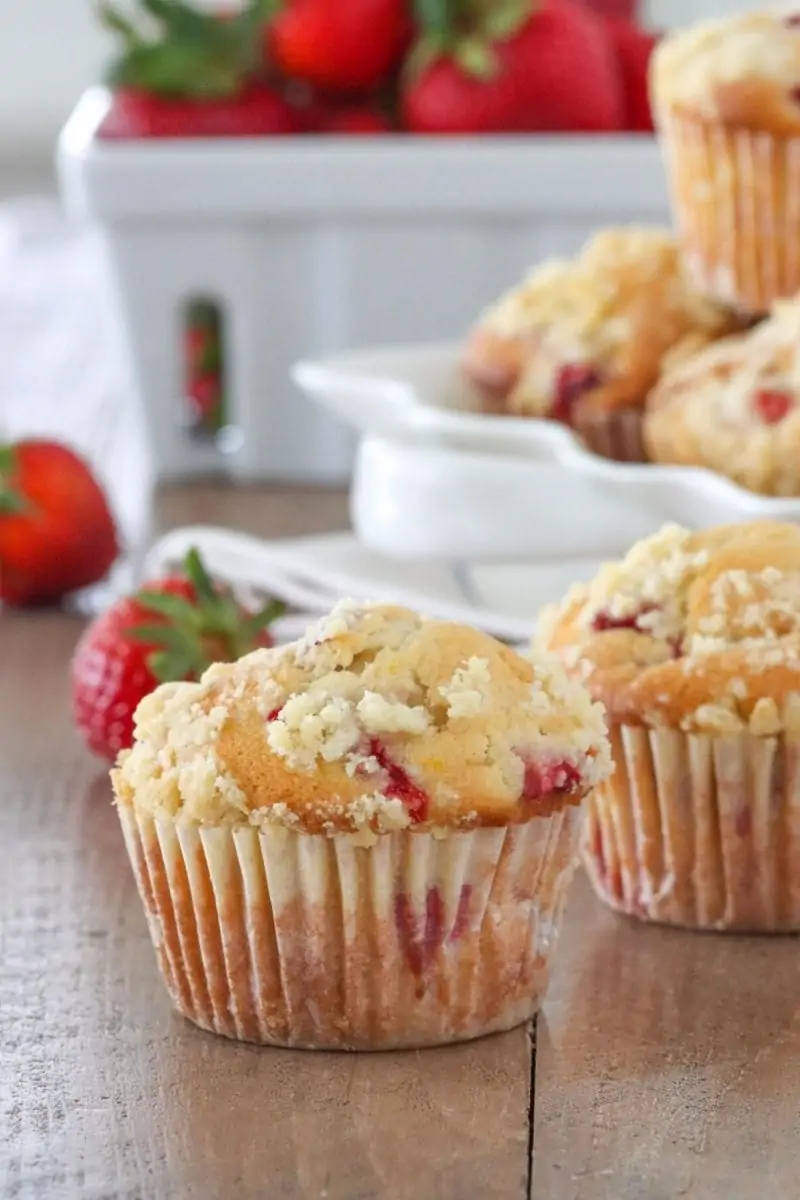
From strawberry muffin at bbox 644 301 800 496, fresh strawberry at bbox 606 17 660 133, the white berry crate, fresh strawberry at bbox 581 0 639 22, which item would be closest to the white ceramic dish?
strawberry muffin at bbox 644 301 800 496

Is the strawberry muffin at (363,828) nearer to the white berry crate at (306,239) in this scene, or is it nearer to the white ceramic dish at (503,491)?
the white ceramic dish at (503,491)

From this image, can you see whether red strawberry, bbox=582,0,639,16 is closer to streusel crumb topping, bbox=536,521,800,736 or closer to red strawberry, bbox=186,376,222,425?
red strawberry, bbox=186,376,222,425

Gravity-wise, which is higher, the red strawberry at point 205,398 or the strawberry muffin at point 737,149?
the strawberry muffin at point 737,149

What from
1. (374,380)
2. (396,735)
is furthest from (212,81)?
(396,735)

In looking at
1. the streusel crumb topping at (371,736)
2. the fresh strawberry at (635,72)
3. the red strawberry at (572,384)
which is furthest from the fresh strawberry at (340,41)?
the streusel crumb topping at (371,736)

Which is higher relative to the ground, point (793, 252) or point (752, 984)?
point (793, 252)

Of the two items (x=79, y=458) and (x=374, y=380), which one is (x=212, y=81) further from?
(x=374, y=380)

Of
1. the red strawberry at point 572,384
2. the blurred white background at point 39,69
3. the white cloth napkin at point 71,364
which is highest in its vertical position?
the red strawberry at point 572,384
